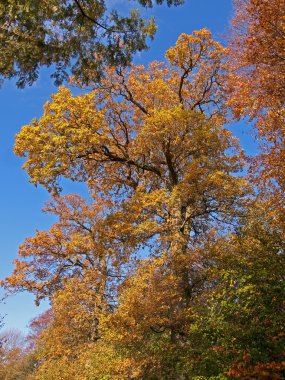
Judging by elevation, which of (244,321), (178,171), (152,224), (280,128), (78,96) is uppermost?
(78,96)

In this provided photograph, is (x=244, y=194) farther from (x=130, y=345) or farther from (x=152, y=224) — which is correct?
(x=130, y=345)

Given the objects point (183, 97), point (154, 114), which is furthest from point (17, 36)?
point (183, 97)

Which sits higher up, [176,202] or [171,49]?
[171,49]

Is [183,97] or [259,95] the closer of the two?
[259,95]

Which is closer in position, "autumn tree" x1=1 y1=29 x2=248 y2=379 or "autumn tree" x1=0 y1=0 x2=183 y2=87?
"autumn tree" x1=0 y1=0 x2=183 y2=87

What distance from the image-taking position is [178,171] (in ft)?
43.9

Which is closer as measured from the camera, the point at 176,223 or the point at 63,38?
the point at 63,38

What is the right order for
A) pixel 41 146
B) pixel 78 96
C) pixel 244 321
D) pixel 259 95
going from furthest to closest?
pixel 78 96 → pixel 41 146 → pixel 259 95 → pixel 244 321

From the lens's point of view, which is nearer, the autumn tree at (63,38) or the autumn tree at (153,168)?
the autumn tree at (63,38)

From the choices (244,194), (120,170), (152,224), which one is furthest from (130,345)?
(120,170)

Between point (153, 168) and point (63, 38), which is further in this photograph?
point (153, 168)

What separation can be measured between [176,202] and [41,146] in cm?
484

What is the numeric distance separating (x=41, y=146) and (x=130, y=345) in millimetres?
6708

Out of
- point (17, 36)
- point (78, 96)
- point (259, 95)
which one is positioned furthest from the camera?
point (78, 96)
